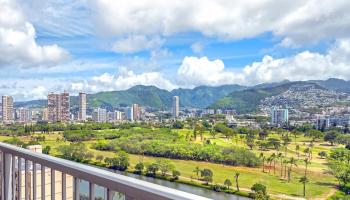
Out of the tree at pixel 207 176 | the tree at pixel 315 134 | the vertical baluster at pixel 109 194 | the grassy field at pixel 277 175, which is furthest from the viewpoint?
the tree at pixel 315 134

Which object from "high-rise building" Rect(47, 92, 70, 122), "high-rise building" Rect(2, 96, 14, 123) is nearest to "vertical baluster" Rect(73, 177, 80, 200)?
"high-rise building" Rect(2, 96, 14, 123)

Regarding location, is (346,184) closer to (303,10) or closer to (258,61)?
(303,10)

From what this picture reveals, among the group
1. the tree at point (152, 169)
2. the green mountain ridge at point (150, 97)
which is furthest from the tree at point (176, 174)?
the green mountain ridge at point (150, 97)

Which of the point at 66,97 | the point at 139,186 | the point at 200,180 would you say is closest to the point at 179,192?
the point at 139,186

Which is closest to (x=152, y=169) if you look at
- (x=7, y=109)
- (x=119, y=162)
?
(x=119, y=162)

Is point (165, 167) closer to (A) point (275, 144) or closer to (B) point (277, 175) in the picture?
(B) point (277, 175)

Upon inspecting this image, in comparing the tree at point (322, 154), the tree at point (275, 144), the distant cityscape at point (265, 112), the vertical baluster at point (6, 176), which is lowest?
the tree at point (322, 154)

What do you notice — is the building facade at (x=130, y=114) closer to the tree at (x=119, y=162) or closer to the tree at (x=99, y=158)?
the tree at (x=99, y=158)
